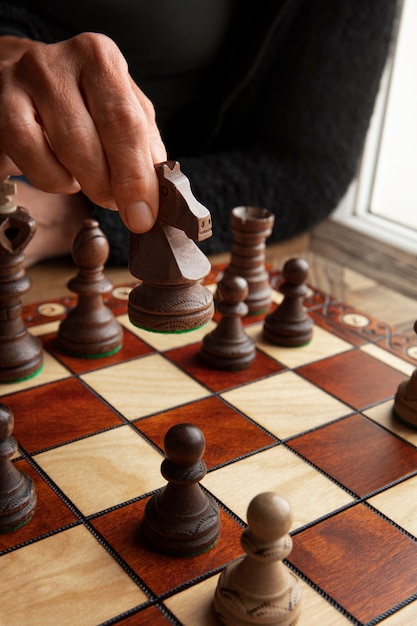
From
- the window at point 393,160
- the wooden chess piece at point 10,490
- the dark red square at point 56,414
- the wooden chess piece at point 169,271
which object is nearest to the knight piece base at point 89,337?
the dark red square at point 56,414

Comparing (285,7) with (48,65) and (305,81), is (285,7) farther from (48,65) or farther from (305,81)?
(48,65)

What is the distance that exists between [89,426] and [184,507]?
32 cm

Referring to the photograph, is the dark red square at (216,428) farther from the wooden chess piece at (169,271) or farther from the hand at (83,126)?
the hand at (83,126)

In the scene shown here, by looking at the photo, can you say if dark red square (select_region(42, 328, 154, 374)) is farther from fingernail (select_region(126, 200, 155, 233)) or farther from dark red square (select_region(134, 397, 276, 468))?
fingernail (select_region(126, 200, 155, 233))

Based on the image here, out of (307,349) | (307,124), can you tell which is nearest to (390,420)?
(307,349)

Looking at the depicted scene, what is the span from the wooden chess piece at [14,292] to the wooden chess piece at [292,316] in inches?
20.0

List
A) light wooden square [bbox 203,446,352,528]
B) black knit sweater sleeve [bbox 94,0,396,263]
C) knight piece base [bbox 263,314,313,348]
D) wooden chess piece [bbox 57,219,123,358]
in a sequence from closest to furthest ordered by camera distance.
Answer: light wooden square [bbox 203,446,352,528] → wooden chess piece [bbox 57,219,123,358] → knight piece base [bbox 263,314,313,348] → black knit sweater sleeve [bbox 94,0,396,263]

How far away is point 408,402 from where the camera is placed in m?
1.31

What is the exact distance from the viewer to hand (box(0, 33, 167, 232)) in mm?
902

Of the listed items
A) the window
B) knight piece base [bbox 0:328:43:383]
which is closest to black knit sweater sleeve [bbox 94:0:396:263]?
the window

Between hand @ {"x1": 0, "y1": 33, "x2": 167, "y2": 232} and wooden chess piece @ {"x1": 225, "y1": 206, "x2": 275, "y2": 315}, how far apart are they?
73 centimetres

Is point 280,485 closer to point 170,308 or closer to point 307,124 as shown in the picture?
point 170,308

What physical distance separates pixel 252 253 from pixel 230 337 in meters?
0.30

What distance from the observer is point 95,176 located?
0.93m
